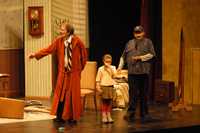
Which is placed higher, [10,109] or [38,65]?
[38,65]

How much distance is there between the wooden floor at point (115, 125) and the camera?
7.71m

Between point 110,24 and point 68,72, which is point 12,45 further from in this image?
point 68,72

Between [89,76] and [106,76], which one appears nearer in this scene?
[106,76]

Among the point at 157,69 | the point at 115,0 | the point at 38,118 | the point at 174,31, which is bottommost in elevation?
the point at 38,118

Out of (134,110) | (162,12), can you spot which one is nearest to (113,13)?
(162,12)

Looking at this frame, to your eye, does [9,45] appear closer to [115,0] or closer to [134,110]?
[115,0]

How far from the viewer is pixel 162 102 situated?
1075cm

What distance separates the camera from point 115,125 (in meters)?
8.16

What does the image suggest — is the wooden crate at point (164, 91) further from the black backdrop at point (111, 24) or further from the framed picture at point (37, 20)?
the framed picture at point (37, 20)

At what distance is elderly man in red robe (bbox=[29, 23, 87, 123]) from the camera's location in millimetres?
8266

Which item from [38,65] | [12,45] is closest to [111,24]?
[38,65]

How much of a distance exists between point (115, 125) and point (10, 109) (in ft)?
5.75

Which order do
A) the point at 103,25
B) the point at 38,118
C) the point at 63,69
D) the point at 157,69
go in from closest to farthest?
the point at 63,69 < the point at 38,118 < the point at 157,69 < the point at 103,25

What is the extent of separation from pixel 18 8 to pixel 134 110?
13.3 feet
